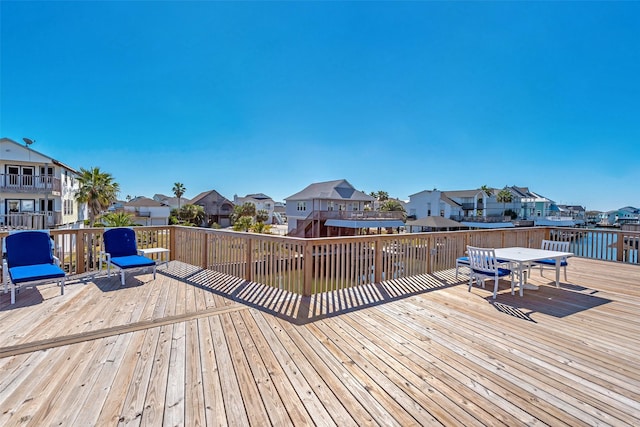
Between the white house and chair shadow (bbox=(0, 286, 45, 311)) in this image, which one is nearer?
chair shadow (bbox=(0, 286, 45, 311))

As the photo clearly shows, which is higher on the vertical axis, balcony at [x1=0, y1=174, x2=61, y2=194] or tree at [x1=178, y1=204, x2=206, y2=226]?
balcony at [x1=0, y1=174, x2=61, y2=194]

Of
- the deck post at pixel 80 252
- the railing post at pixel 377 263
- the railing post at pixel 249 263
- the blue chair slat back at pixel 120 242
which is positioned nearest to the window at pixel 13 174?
the deck post at pixel 80 252

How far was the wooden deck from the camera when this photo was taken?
1833 millimetres

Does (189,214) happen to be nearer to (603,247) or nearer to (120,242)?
(120,242)

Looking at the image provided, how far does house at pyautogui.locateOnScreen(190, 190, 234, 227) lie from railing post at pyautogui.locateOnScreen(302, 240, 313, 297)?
39.0 metres

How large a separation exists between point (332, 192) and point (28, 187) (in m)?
20.9

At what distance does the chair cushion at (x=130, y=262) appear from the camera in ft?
16.3

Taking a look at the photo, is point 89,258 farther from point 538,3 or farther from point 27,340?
point 538,3

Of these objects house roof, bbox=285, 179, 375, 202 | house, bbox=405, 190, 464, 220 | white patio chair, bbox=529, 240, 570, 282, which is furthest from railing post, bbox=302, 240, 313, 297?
house, bbox=405, 190, 464, 220

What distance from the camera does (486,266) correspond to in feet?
14.9

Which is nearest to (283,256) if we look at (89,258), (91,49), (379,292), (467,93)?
(379,292)

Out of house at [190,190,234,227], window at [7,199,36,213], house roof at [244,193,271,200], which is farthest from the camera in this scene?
house roof at [244,193,271,200]

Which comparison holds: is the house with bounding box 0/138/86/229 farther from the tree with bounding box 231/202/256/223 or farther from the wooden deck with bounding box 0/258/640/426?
the tree with bounding box 231/202/256/223

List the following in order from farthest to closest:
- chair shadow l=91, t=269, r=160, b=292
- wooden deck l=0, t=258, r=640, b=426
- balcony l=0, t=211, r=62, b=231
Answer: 1. balcony l=0, t=211, r=62, b=231
2. chair shadow l=91, t=269, r=160, b=292
3. wooden deck l=0, t=258, r=640, b=426
